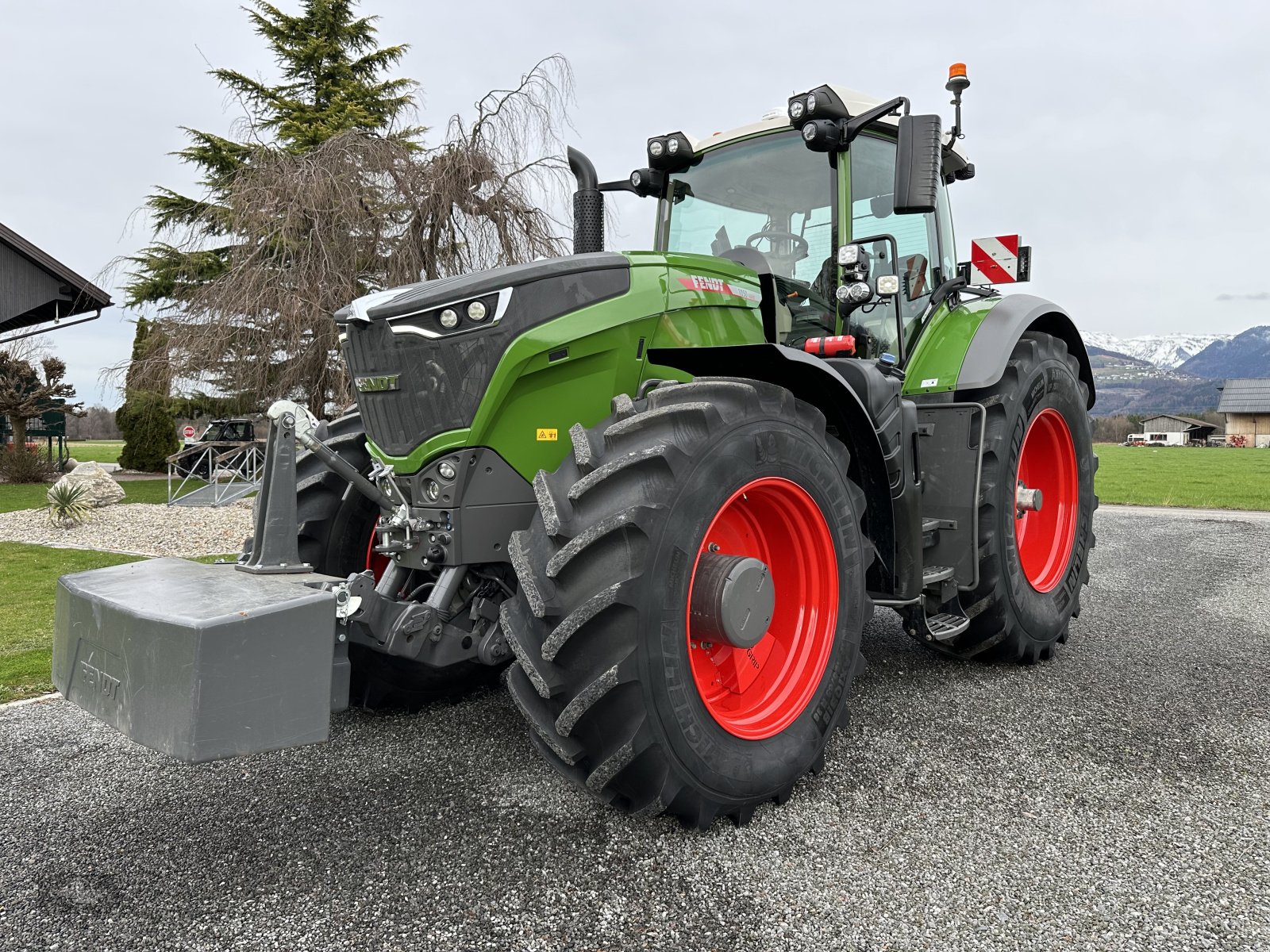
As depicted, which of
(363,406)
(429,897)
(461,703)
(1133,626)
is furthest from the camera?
(1133,626)

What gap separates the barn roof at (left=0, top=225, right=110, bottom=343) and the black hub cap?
19.2 m

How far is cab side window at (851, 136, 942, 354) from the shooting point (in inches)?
149

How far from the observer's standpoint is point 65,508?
10852 millimetres

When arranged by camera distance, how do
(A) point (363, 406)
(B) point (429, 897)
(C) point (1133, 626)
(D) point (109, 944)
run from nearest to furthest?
(D) point (109, 944), (B) point (429, 897), (A) point (363, 406), (C) point (1133, 626)

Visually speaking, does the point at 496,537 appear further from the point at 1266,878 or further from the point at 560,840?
the point at 1266,878

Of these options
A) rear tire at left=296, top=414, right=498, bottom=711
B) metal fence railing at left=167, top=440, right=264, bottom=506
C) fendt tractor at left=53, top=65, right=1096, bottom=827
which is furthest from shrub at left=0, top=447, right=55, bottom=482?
fendt tractor at left=53, top=65, right=1096, bottom=827

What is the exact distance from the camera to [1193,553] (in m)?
8.52

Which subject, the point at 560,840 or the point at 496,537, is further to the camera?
the point at 496,537

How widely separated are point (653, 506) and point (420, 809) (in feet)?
4.12

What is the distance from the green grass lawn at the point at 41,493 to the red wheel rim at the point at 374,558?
38.9 feet

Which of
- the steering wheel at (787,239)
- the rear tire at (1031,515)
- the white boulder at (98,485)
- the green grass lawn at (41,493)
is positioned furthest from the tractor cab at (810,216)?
the green grass lawn at (41,493)

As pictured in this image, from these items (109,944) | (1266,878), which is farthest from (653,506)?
(1266,878)

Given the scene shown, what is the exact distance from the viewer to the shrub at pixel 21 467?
18172 mm

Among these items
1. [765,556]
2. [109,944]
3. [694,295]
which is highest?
[694,295]
